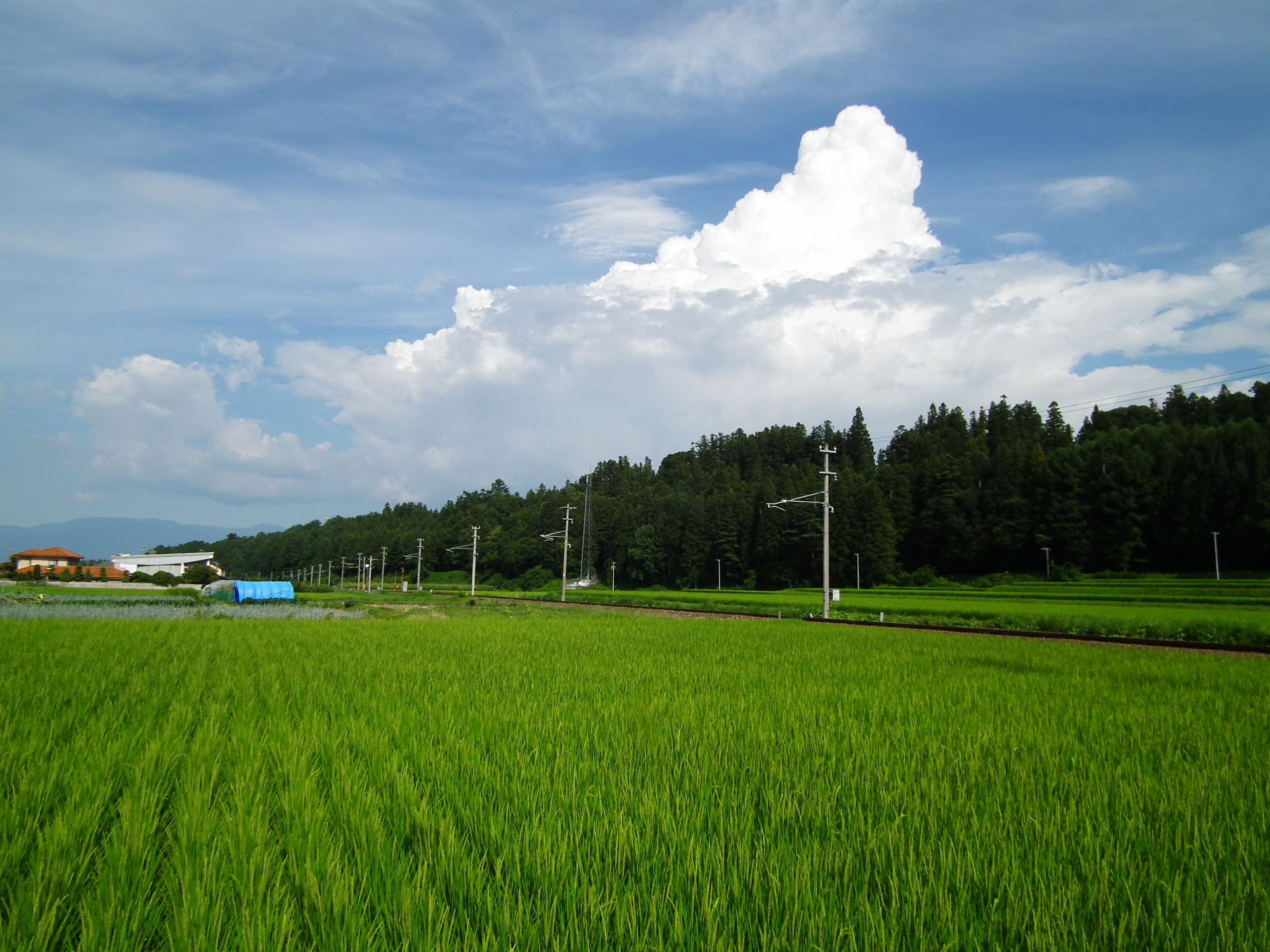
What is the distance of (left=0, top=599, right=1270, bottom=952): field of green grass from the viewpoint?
2.73 m

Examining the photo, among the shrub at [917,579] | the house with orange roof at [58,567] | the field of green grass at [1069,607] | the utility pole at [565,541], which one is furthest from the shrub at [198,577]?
the shrub at [917,579]

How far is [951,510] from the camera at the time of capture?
75.1m

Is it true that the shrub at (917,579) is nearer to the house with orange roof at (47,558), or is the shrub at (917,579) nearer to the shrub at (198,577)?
the shrub at (198,577)

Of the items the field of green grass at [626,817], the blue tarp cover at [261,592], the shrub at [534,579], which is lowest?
the shrub at [534,579]

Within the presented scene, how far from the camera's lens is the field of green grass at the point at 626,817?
2.73 meters

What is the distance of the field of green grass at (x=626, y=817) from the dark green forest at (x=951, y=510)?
6106 cm

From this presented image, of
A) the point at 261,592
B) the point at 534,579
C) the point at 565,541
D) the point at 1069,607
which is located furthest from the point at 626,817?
the point at 534,579

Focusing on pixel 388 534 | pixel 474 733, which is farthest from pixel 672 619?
pixel 388 534

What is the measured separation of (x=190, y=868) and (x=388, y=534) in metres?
136

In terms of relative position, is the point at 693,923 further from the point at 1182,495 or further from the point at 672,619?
the point at 1182,495

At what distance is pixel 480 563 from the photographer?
364 ft

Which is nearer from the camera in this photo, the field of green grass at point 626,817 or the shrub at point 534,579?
the field of green grass at point 626,817

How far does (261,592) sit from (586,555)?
152 ft

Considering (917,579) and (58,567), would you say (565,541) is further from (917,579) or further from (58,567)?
(58,567)
